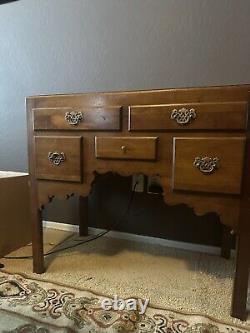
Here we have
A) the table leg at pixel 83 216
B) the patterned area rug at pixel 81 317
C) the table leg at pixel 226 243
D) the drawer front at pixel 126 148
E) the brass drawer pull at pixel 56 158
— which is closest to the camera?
the patterned area rug at pixel 81 317

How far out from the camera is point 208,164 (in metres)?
A: 0.80

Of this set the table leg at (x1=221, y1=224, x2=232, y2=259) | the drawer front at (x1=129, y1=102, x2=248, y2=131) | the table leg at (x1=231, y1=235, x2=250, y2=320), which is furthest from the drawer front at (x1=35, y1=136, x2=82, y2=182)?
the table leg at (x1=221, y1=224, x2=232, y2=259)

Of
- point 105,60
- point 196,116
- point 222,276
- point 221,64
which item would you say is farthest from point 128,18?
point 222,276

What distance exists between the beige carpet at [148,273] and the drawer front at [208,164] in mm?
397

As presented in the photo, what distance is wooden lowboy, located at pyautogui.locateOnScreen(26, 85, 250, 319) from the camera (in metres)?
0.77

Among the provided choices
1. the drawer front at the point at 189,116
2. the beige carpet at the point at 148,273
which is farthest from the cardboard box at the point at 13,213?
the drawer front at the point at 189,116

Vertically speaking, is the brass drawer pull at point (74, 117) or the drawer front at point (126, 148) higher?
the brass drawer pull at point (74, 117)

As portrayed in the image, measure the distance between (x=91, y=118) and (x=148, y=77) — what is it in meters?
0.53

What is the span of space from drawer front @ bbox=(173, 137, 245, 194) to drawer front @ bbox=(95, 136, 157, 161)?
0.28 ft

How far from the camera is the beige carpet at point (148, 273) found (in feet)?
2.94

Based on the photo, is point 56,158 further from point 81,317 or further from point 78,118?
point 81,317

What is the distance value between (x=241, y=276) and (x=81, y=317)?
0.51m

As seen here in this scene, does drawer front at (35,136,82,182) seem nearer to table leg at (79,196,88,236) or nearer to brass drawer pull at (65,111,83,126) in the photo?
brass drawer pull at (65,111,83,126)

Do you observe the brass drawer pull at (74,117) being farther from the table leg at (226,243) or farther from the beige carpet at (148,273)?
the table leg at (226,243)
